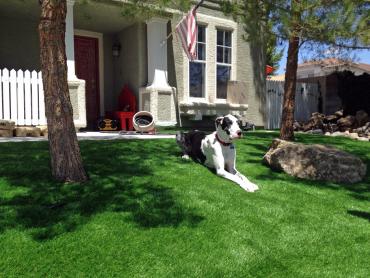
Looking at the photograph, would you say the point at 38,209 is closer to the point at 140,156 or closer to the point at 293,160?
the point at 140,156

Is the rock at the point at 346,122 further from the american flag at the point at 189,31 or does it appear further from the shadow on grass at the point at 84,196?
the shadow on grass at the point at 84,196

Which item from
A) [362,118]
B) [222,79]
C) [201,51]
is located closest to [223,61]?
[222,79]

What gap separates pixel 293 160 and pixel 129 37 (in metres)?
7.95

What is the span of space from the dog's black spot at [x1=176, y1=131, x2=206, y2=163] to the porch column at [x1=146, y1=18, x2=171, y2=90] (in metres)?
5.11

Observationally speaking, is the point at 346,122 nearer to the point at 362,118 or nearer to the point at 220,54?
the point at 362,118

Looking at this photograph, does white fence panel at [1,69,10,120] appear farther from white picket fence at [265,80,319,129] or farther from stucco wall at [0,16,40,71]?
white picket fence at [265,80,319,129]

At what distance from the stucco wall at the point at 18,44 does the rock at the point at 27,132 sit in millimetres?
3212

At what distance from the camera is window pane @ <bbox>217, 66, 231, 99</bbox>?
13.7m

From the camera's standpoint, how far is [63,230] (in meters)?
3.59

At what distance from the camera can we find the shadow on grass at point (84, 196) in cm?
378

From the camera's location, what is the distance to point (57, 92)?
184 inches

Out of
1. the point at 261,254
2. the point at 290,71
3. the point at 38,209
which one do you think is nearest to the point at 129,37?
the point at 290,71

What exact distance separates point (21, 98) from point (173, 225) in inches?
278

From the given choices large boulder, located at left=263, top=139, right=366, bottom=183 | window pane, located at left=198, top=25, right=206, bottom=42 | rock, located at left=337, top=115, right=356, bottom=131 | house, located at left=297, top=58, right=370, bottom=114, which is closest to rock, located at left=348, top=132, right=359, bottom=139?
rock, located at left=337, top=115, right=356, bottom=131
